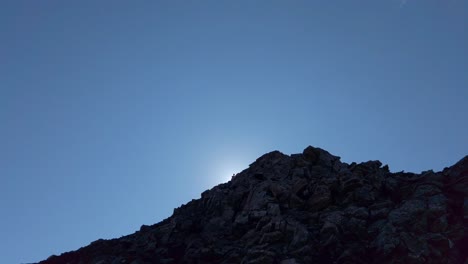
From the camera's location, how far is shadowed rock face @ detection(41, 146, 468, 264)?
129 ft

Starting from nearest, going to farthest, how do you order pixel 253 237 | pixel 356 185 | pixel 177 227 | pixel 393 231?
pixel 393 231 < pixel 253 237 < pixel 356 185 < pixel 177 227

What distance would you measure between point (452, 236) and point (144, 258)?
34.6 m

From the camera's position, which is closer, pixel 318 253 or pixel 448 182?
pixel 318 253

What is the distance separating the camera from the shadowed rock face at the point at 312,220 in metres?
39.3

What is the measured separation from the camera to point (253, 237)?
152 feet

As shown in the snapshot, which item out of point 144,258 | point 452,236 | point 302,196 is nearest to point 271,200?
point 302,196

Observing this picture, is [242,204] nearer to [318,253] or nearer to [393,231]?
[318,253]

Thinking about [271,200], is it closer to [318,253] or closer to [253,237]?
[253,237]

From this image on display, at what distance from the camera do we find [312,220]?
4688cm

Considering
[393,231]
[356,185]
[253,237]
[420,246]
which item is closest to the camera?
[420,246]

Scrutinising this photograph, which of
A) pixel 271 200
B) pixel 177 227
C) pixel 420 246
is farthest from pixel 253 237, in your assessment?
pixel 420 246

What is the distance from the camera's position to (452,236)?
3791 cm

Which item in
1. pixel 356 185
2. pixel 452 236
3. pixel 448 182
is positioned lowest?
pixel 452 236

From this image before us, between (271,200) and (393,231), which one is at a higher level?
(271,200)
